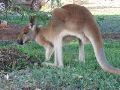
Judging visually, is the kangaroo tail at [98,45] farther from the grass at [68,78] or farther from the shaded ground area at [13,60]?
the shaded ground area at [13,60]

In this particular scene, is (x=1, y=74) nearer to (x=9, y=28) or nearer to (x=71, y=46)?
(x=71, y=46)

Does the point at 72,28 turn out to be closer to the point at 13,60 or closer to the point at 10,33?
the point at 13,60

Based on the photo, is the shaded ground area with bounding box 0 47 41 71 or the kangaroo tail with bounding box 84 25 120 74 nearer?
the kangaroo tail with bounding box 84 25 120 74

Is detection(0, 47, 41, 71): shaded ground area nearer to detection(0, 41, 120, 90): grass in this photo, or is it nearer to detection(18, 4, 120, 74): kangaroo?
detection(0, 41, 120, 90): grass

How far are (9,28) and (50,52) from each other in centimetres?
589

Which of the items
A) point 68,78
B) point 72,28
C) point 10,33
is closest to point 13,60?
point 72,28

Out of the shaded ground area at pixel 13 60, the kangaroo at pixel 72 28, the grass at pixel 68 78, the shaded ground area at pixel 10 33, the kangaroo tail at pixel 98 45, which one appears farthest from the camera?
the shaded ground area at pixel 10 33

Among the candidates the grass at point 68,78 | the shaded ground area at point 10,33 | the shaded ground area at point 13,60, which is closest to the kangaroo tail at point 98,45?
the grass at point 68,78

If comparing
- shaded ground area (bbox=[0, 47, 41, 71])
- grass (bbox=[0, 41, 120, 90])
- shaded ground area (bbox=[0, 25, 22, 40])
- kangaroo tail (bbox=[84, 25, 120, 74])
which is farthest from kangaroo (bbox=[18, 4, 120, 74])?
shaded ground area (bbox=[0, 25, 22, 40])

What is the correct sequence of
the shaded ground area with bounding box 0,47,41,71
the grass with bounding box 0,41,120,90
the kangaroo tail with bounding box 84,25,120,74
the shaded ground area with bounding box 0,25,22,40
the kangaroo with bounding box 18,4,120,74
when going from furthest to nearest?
the shaded ground area with bounding box 0,25,22,40 → the shaded ground area with bounding box 0,47,41,71 → the kangaroo with bounding box 18,4,120,74 → the kangaroo tail with bounding box 84,25,120,74 → the grass with bounding box 0,41,120,90

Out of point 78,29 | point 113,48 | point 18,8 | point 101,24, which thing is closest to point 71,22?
point 78,29

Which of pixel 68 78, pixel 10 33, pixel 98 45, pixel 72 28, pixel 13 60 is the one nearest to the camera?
pixel 68 78

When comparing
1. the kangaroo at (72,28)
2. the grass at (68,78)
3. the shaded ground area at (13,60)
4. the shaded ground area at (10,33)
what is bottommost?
the grass at (68,78)

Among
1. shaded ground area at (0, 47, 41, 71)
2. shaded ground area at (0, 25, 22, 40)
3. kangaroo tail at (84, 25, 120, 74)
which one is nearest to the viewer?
kangaroo tail at (84, 25, 120, 74)
